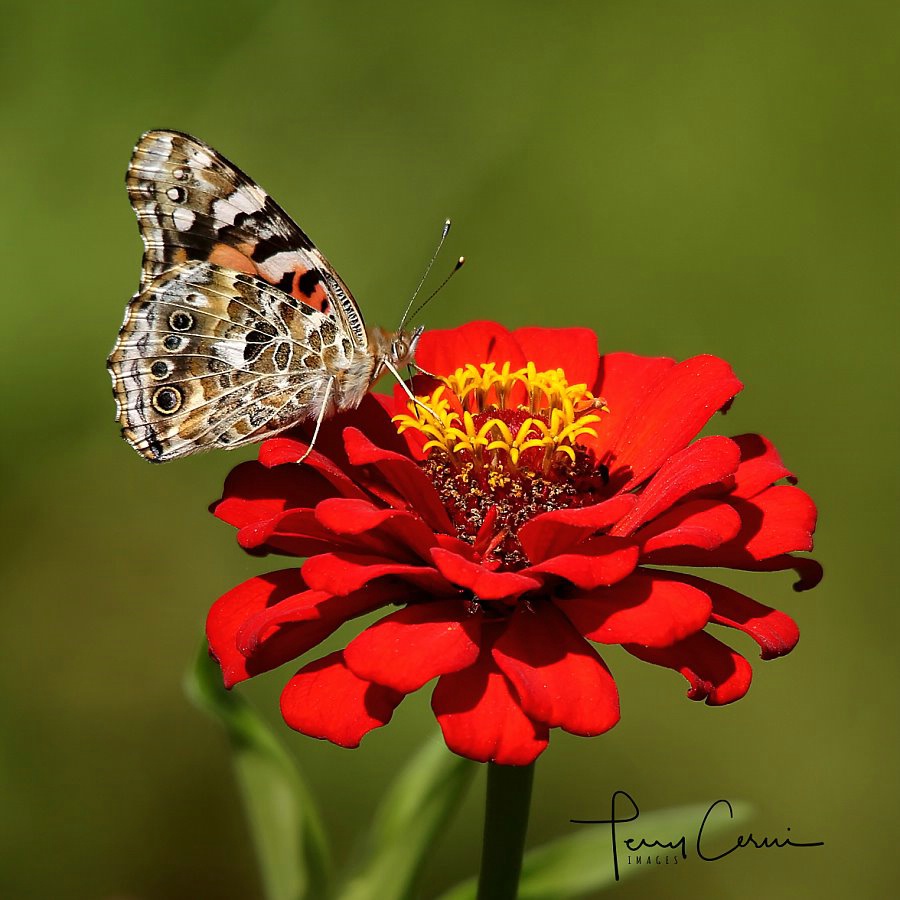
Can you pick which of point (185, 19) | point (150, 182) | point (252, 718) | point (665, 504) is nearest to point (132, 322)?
point (150, 182)

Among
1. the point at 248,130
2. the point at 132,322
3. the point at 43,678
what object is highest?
the point at 248,130

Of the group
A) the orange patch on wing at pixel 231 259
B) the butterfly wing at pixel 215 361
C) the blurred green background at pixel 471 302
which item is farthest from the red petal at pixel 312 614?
the blurred green background at pixel 471 302

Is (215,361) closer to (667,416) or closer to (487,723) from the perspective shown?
(667,416)

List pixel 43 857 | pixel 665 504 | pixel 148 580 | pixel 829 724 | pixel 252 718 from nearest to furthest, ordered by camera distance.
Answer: pixel 665 504
pixel 252 718
pixel 43 857
pixel 829 724
pixel 148 580

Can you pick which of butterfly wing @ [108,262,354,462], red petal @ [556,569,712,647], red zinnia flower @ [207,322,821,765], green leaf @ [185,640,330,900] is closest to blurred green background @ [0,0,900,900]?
green leaf @ [185,640,330,900]

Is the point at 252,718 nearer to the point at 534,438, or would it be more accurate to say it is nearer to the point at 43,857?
the point at 534,438

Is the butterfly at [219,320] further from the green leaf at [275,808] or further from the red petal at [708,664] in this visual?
the red petal at [708,664]
